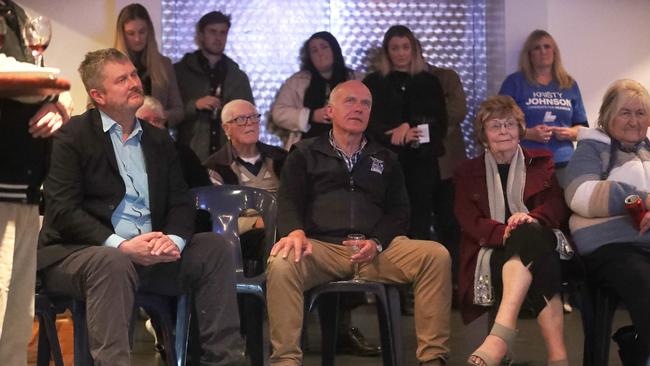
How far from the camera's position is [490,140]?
480cm

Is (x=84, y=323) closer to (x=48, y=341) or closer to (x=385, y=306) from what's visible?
(x=48, y=341)

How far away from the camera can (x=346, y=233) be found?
15.4 ft

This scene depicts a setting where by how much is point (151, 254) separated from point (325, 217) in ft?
3.08

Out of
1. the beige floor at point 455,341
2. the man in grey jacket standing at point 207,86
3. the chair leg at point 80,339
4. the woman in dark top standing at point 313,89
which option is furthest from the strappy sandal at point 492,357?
the man in grey jacket standing at point 207,86

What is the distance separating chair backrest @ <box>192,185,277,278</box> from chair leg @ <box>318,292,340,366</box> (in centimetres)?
35

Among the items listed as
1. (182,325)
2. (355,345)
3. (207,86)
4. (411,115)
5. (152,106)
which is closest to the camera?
(182,325)

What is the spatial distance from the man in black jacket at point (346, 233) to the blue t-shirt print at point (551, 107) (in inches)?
72.9

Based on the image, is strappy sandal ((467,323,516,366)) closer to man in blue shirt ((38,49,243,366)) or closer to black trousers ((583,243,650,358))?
black trousers ((583,243,650,358))

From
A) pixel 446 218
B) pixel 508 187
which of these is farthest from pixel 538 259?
pixel 446 218

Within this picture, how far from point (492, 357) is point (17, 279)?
1.80 meters

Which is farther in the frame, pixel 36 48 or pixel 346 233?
pixel 346 233

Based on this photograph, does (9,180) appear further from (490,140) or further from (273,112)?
(273,112)

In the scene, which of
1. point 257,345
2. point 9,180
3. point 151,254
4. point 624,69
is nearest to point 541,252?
point 257,345

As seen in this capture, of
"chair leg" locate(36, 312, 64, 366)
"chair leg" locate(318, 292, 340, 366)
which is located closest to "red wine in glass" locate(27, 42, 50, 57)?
"chair leg" locate(36, 312, 64, 366)
